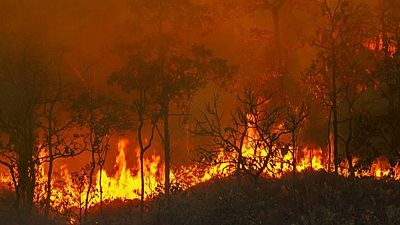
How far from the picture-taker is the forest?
18609mm

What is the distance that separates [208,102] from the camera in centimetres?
2275

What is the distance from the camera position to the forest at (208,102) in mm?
18609

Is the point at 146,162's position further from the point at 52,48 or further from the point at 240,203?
the point at 240,203

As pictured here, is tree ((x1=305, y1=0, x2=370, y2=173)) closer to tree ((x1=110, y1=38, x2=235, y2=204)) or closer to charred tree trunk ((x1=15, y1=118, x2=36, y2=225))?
tree ((x1=110, y1=38, x2=235, y2=204))

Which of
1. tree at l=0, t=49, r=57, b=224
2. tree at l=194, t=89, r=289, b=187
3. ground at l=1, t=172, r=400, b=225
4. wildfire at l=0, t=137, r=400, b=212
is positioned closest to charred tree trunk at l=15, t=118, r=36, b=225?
tree at l=0, t=49, r=57, b=224

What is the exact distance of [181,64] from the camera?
25156 mm

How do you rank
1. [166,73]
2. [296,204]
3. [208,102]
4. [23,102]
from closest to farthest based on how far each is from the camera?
[296,204] → [208,102] → [23,102] → [166,73]

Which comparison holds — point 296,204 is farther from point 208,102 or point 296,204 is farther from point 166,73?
point 166,73

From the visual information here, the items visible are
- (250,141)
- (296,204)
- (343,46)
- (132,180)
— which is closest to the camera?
(296,204)

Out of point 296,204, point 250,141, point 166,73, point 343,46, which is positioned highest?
point 166,73

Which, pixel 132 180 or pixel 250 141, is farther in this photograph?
pixel 132 180

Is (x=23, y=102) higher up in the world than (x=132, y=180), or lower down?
higher up

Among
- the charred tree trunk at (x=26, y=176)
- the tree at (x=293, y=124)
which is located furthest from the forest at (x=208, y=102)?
the tree at (x=293, y=124)

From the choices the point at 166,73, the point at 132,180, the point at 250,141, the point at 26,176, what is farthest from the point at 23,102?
the point at 132,180
